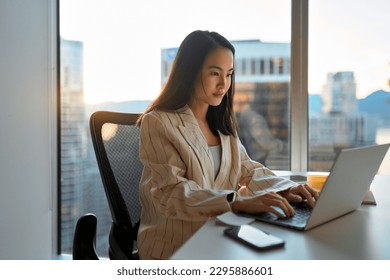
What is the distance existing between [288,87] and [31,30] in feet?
4.78

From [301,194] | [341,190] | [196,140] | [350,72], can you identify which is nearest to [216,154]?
[196,140]

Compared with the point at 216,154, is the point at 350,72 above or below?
above

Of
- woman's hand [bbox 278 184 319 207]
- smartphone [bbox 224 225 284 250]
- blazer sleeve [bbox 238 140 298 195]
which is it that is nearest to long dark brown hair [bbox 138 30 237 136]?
blazer sleeve [bbox 238 140 298 195]

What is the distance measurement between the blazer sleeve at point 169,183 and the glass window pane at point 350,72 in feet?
4.08

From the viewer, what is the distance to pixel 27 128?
86.4 inches

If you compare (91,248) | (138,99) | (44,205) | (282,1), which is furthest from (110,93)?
(91,248)

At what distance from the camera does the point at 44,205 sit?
2.36 meters

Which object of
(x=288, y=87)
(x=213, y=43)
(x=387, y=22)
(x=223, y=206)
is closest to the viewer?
(x=223, y=206)

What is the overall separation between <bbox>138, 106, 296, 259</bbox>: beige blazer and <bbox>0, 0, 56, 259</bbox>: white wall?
117 cm

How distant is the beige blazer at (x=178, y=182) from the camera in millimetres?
956

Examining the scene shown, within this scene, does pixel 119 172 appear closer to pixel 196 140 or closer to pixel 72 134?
pixel 196 140

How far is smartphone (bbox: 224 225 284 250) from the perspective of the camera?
2.22 feet

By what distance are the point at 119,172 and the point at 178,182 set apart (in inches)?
12.4
